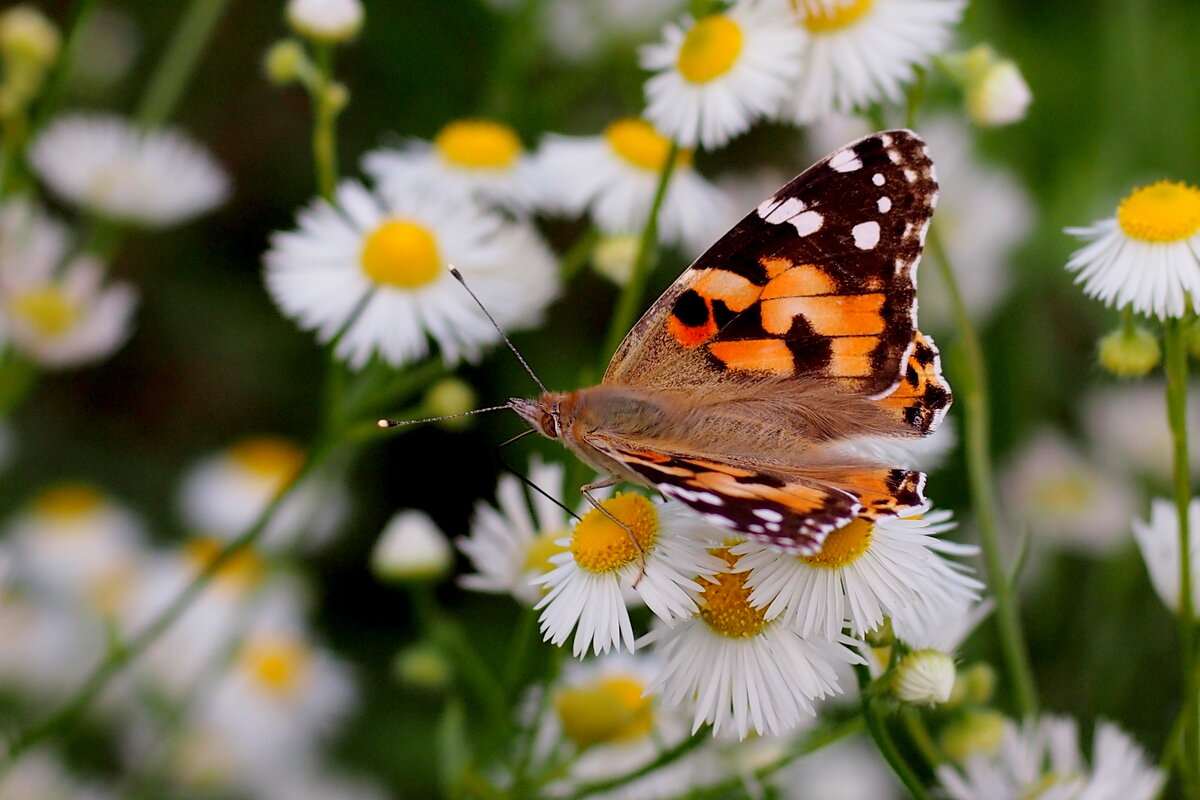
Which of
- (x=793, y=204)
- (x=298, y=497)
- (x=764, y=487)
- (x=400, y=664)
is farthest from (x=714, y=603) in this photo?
(x=298, y=497)

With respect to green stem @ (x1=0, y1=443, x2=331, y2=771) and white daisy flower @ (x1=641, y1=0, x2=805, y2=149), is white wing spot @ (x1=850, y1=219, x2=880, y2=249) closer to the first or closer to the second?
white daisy flower @ (x1=641, y1=0, x2=805, y2=149)

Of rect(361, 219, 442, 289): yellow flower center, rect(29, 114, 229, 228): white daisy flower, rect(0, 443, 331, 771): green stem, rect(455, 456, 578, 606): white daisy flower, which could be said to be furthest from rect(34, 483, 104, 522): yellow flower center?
rect(455, 456, 578, 606): white daisy flower

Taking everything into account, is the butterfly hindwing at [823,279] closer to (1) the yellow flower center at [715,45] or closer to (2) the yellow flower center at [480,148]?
(1) the yellow flower center at [715,45]

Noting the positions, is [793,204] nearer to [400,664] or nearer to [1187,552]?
[1187,552]

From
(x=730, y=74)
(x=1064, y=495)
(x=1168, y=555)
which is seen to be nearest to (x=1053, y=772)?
(x=1168, y=555)

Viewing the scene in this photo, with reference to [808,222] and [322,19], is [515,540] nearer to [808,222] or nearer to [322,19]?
[808,222]

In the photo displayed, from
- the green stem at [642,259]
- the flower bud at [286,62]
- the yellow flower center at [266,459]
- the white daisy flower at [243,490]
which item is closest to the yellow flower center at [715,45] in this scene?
the green stem at [642,259]
